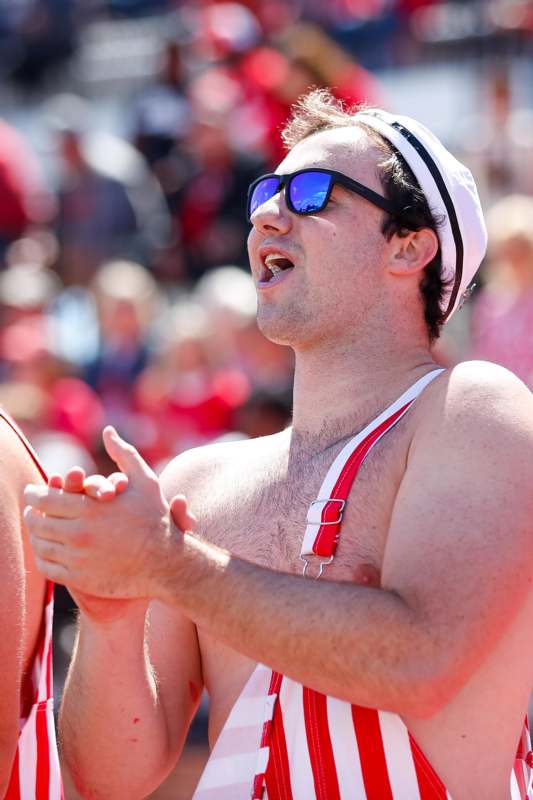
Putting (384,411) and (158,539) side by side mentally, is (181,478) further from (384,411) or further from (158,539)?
(158,539)

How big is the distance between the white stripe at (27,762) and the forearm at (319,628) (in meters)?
0.69

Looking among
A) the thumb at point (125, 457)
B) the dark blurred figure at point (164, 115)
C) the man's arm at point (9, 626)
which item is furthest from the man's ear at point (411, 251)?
the dark blurred figure at point (164, 115)

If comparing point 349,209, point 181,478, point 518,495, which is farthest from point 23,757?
point 349,209

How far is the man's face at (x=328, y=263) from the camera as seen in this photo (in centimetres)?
290

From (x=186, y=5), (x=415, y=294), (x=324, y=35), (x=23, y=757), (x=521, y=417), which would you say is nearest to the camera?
(x=521, y=417)

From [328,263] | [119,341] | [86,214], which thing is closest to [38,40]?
[86,214]

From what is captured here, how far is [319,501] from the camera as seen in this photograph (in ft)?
8.75

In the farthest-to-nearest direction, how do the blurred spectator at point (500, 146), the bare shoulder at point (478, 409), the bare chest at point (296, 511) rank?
the blurred spectator at point (500, 146) → the bare chest at point (296, 511) → the bare shoulder at point (478, 409)

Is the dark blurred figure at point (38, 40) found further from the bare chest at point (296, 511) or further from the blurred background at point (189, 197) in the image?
the bare chest at point (296, 511)

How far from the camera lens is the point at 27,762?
278cm

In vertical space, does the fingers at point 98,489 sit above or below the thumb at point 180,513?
above

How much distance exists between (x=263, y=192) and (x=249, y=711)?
1.21 m

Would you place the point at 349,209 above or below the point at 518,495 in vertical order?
above

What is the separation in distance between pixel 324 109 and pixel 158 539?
135 centimetres
